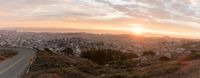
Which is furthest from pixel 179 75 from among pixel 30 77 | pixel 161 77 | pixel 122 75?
pixel 30 77

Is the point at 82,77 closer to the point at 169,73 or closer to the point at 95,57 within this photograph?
the point at 169,73

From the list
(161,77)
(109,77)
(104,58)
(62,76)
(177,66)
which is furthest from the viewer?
(104,58)

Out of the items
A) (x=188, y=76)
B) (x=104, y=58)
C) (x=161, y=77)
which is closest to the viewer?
(x=188, y=76)

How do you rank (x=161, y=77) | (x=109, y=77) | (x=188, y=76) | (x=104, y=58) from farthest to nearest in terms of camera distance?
(x=104, y=58)
(x=109, y=77)
(x=161, y=77)
(x=188, y=76)

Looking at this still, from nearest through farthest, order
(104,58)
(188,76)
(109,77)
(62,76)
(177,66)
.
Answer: (188,76)
(177,66)
(109,77)
(62,76)
(104,58)

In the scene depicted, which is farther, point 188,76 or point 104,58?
point 104,58

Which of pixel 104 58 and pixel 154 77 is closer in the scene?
pixel 154 77

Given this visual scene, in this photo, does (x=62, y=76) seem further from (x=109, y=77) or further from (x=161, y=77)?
(x=161, y=77)

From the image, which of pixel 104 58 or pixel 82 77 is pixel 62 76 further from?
pixel 104 58

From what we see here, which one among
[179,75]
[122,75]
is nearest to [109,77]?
[122,75]
